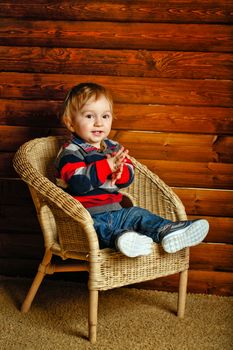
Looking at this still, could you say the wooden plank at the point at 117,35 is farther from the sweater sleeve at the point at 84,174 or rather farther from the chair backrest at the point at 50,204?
the sweater sleeve at the point at 84,174

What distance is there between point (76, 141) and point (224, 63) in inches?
33.8

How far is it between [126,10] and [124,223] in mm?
1072

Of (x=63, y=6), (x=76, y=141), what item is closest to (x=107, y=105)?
(x=76, y=141)

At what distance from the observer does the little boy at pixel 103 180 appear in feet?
7.48

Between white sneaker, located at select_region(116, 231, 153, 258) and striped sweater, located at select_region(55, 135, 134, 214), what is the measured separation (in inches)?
11.5

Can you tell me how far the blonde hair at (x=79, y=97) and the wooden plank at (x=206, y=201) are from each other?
26.8 inches

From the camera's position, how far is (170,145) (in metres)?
2.86

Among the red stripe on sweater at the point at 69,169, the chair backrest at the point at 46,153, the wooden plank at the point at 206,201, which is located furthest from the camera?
the wooden plank at the point at 206,201

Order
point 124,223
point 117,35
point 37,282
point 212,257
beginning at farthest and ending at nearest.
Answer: point 212,257 < point 117,35 < point 37,282 < point 124,223

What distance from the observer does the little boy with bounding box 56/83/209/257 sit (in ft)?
7.48

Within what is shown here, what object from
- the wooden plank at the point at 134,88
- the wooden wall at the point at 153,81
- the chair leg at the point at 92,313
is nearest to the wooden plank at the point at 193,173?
the wooden wall at the point at 153,81

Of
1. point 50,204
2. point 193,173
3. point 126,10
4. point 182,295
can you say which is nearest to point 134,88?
point 126,10

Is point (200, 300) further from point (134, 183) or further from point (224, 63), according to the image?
point (224, 63)

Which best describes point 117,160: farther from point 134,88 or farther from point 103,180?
point 134,88
